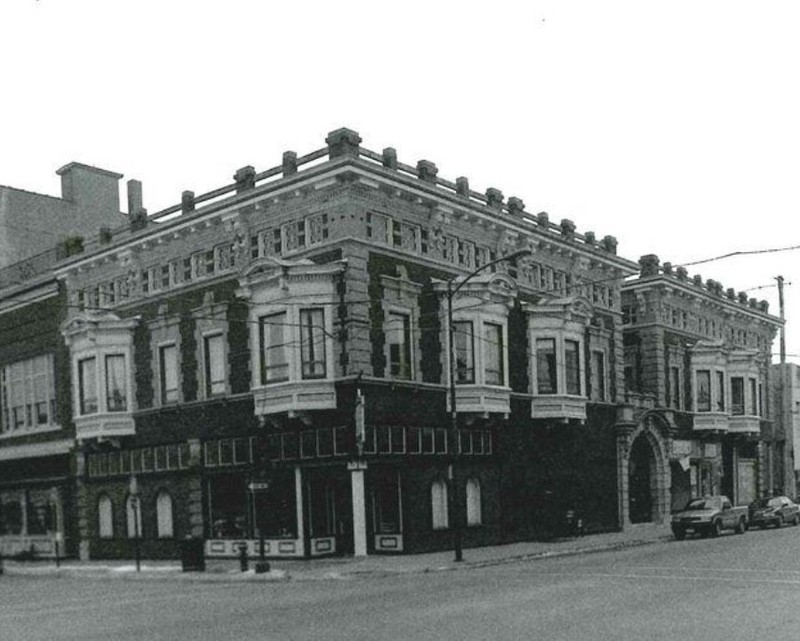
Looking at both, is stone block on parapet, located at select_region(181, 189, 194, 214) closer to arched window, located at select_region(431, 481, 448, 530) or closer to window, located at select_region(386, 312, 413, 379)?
window, located at select_region(386, 312, 413, 379)

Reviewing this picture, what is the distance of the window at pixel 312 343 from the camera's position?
1100 inches

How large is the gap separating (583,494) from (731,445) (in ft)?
54.0

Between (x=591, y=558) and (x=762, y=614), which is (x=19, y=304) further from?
(x=762, y=614)

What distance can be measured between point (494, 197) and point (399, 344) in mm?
7307

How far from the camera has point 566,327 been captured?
114 ft

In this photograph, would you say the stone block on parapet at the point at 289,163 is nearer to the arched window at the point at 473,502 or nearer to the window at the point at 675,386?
the arched window at the point at 473,502

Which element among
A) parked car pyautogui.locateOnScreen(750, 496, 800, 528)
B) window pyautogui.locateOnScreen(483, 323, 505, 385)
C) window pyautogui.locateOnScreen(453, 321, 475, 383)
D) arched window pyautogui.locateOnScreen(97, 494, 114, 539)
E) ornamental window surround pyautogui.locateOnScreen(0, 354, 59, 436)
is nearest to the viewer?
window pyautogui.locateOnScreen(453, 321, 475, 383)

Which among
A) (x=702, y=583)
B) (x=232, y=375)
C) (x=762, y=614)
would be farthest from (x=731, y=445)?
(x=762, y=614)

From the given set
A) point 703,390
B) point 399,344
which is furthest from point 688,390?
point 399,344

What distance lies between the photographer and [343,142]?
2775 cm

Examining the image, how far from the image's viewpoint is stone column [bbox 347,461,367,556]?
27344mm

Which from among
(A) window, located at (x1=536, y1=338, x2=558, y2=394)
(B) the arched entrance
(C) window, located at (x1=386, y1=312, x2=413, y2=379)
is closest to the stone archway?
(B) the arched entrance

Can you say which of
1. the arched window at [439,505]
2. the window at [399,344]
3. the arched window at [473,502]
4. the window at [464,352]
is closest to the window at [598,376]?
the arched window at [473,502]

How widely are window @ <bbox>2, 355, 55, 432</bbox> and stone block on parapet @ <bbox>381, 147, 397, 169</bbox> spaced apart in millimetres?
17295
